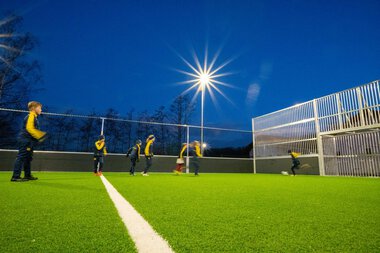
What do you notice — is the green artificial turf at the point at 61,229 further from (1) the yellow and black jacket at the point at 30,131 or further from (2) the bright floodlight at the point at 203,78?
(2) the bright floodlight at the point at 203,78

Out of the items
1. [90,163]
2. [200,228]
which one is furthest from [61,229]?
[90,163]

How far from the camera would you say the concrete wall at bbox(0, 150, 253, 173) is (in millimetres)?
10648

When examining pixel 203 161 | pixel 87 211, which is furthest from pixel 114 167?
pixel 87 211

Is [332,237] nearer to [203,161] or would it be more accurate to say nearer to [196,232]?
[196,232]

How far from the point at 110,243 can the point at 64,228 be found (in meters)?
0.56

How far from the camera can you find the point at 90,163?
12.4m

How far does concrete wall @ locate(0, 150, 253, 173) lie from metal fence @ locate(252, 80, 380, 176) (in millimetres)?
3710

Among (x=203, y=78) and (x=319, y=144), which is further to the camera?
(x=203, y=78)

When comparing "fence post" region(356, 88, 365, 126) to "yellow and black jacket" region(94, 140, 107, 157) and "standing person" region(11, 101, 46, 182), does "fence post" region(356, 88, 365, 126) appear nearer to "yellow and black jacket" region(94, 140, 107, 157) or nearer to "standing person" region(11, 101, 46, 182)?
"yellow and black jacket" region(94, 140, 107, 157)

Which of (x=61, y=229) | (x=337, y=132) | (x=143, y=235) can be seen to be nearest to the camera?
(x=143, y=235)

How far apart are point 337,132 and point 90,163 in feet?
46.5

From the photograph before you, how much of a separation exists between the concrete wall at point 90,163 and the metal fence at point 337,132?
3710 millimetres

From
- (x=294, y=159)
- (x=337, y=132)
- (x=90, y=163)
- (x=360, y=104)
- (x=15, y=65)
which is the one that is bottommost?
(x=90, y=163)

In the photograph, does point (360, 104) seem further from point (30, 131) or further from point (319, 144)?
point (30, 131)
